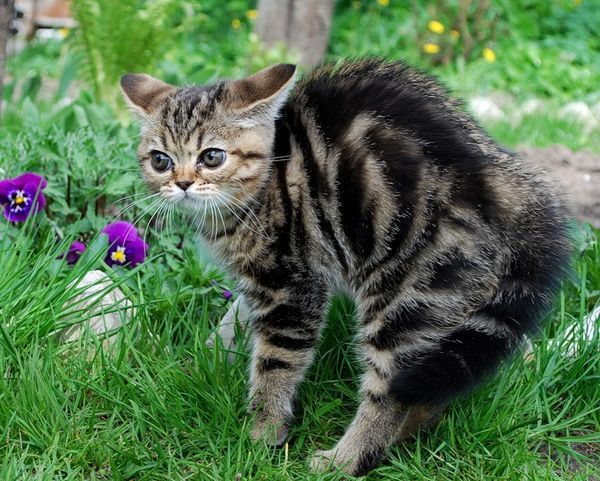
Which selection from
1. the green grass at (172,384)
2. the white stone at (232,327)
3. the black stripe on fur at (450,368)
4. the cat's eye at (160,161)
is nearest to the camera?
the black stripe on fur at (450,368)

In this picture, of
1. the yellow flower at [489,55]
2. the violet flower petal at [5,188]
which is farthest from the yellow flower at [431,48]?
the violet flower petal at [5,188]

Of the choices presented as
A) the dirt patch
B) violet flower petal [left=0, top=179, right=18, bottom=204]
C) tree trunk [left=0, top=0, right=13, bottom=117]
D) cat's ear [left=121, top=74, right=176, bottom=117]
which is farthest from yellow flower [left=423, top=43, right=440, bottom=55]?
violet flower petal [left=0, top=179, right=18, bottom=204]

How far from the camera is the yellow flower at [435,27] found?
28.6ft

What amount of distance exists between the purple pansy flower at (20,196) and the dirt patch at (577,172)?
2602 mm

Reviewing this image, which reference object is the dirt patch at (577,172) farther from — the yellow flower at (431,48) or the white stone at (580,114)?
the yellow flower at (431,48)

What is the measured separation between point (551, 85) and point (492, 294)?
6.43 meters

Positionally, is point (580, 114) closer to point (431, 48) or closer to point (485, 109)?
point (485, 109)

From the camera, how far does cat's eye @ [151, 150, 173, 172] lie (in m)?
2.74

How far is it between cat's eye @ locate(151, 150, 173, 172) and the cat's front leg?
61cm

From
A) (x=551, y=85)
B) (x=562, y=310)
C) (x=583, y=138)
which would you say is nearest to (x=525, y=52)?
(x=551, y=85)

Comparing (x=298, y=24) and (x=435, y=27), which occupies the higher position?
(x=298, y=24)

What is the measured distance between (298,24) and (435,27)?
2135 mm

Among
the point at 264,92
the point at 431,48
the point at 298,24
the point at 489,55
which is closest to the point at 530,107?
the point at 489,55

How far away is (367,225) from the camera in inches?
102
